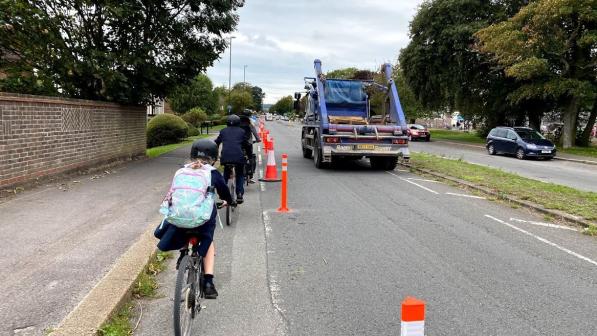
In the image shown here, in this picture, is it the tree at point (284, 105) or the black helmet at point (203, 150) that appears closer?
the black helmet at point (203, 150)

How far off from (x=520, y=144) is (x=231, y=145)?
781 inches

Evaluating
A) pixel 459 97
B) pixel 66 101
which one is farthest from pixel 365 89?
pixel 459 97

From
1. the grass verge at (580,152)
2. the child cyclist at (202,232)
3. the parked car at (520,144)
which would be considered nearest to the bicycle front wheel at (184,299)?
the child cyclist at (202,232)

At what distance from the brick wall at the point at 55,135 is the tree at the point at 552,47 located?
21174 mm

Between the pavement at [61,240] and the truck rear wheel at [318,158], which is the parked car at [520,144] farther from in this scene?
the pavement at [61,240]

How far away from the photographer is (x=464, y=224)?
832cm

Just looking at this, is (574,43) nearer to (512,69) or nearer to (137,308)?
(512,69)

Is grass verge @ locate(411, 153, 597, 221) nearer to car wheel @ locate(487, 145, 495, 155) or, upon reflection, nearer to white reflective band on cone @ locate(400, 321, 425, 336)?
white reflective band on cone @ locate(400, 321, 425, 336)

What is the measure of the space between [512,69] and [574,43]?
17.6ft

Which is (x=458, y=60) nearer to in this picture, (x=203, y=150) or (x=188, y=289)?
(x=203, y=150)

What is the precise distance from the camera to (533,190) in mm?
11672

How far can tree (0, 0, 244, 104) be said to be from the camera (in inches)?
513

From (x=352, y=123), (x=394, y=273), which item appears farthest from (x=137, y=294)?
(x=352, y=123)

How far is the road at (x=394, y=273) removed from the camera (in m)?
4.39
